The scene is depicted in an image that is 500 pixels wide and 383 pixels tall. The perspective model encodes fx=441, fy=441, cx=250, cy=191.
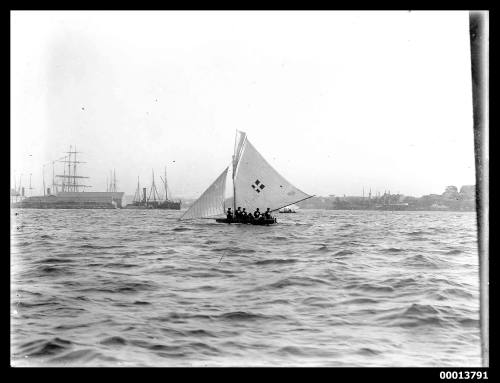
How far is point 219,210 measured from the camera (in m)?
32.2

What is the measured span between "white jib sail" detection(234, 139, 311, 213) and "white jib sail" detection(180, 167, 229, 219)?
220cm

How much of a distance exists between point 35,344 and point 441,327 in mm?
5475

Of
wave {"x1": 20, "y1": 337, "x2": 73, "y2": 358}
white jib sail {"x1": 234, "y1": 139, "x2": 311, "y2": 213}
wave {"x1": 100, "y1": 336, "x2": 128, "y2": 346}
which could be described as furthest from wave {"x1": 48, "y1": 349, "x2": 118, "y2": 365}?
white jib sail {"x1": 234, "y1": 139, "x2": 311, "y2": 213}

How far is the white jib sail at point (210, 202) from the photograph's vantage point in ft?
99.9

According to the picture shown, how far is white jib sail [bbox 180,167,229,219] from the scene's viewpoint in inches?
1199

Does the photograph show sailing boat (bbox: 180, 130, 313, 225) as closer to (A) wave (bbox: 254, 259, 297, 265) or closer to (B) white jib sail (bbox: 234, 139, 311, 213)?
(B) white jib sail (bbox: 234, 139, 311, 213)

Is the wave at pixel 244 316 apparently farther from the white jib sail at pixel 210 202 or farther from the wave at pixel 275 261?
the white jib sail at pixel 210 202

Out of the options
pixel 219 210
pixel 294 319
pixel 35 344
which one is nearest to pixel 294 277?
pixel 294 319

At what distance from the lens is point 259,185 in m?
33.4

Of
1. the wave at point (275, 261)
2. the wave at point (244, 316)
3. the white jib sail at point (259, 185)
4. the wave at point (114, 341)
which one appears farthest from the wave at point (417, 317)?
the white jib sail at point (259, 185)

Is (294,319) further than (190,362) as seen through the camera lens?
Yes

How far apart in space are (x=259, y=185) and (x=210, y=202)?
443 centimetres
